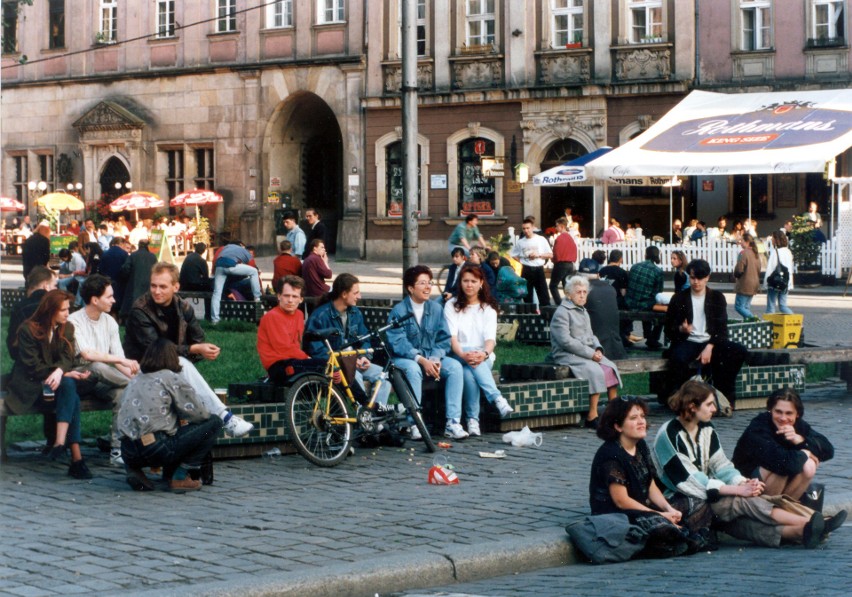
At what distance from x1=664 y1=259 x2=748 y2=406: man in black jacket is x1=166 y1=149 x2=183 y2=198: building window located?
34.6 meters

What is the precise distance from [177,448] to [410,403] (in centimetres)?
248

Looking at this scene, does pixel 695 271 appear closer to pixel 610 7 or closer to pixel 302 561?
pixel 302 561

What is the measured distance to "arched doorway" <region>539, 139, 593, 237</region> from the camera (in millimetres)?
40500

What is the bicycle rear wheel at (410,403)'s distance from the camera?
1201cm

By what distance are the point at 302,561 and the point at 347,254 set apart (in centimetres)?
3602

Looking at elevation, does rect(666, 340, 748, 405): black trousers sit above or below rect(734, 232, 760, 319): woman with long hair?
below

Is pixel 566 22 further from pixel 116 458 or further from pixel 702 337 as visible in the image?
pixel 116 458

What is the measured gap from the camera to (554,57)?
40219 mm

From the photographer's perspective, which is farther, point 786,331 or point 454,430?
point 786,331

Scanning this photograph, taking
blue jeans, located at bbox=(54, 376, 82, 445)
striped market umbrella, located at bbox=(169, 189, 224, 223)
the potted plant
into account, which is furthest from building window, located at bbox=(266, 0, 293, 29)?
blue jeans, located at bbox=(54, 376, 82, 445)

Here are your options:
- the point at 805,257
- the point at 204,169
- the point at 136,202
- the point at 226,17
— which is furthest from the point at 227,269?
the point at 204,169

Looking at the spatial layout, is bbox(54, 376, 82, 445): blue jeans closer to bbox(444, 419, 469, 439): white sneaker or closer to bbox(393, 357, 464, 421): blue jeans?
bbox(393, 357, 464, 421): blue jeans

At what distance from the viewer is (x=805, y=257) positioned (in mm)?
33156

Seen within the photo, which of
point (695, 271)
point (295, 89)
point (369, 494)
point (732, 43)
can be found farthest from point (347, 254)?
point (369, 494)
